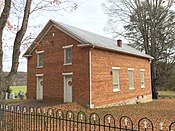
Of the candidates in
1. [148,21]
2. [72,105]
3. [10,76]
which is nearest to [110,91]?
[72,105]

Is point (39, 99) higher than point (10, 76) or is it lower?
lower

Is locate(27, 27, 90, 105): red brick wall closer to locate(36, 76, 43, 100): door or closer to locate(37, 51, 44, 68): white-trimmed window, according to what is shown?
locate(37, 51, 44, 68): white-trimmed window

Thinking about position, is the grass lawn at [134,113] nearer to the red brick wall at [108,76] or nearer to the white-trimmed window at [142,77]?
the red brick wall at [108,76]

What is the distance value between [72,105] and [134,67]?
10158 millimetres

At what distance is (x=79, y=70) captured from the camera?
1892 cm

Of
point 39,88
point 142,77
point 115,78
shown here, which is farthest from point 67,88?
point 142,77

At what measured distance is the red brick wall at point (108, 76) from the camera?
18573mm

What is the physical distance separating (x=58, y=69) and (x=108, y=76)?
15.2ft

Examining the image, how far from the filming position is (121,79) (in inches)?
868

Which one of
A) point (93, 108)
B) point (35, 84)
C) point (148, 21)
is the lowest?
point (93, 108)

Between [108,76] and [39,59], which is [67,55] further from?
[39,59]

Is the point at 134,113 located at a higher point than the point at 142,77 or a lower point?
lower

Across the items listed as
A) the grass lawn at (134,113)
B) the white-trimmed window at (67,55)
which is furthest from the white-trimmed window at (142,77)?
the white-trimmed window at (67,55)

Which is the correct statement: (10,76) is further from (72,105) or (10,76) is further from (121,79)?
(121,79)
